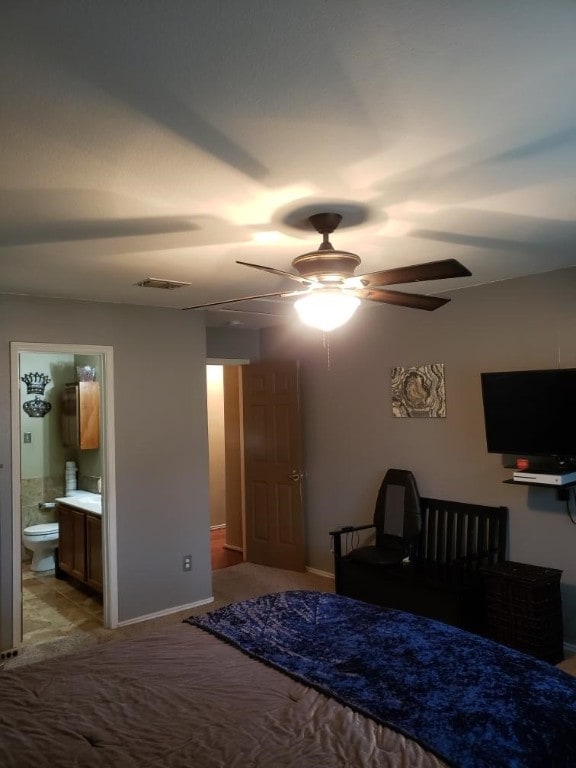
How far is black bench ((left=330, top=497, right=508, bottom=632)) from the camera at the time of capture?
12.3ft

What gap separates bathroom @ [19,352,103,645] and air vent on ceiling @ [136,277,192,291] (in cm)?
205

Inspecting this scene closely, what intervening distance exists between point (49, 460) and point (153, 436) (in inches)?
91.0

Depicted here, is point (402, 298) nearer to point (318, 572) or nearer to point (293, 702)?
point (293, 702)

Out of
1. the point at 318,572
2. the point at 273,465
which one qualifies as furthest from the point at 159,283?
the point at 318,572

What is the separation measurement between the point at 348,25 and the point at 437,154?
77cm

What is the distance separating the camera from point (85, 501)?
5254mm

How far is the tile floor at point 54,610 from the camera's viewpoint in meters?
4.27

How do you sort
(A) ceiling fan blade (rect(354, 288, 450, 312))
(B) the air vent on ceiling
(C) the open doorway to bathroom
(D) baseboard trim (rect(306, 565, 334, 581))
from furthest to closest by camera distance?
(C) the open doorway to bathroom < (D) baseboard trim (rect(306, 565, 334, 581)) < (B) the air vent on ceiling < (A) ceiling fan blade (rect(354, 288, 450, 312))

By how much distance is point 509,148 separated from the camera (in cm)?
194

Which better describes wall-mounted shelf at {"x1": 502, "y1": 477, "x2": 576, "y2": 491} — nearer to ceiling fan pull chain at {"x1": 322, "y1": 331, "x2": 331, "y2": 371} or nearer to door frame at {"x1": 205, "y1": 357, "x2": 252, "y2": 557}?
ceiling fan pull chain at {"x1": 322, "y1": 331, "x2": 331, "y2": 371}

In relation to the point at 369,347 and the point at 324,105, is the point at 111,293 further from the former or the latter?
the point at 324,105

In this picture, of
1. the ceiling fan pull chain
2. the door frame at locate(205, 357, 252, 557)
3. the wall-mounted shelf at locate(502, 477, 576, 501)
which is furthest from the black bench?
the door frame at locate(205, 357, 252, 557)

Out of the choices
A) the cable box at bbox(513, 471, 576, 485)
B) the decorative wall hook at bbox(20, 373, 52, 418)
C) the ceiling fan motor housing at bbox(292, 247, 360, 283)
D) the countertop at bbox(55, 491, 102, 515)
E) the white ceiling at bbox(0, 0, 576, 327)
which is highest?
the white ceiling at bbox(0, 0, 576, 327)

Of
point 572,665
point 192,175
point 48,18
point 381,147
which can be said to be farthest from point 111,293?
point 572,665
